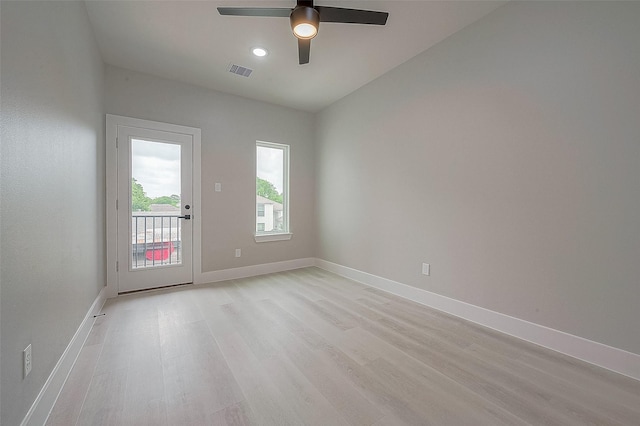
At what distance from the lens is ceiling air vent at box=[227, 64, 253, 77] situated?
3.17 meters

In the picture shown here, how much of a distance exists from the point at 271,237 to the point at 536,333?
3.46 metres

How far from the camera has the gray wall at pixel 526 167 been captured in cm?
176

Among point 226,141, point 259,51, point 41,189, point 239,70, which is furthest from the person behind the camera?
point 226,141

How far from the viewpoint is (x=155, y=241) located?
3.44m

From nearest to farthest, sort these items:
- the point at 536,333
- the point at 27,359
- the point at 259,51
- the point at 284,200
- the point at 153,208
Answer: the point at 27,359 → the point at 536,333 → the point at 259,51 → the point at 153,208 → the point at 284,200

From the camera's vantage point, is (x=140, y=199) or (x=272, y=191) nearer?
(x=140, y=199)

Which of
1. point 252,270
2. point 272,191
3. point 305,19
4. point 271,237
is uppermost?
point 305,19

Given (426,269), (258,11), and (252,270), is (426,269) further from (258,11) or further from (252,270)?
(258,11)

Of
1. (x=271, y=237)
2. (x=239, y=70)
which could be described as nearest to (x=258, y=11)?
(x=239, y=70)

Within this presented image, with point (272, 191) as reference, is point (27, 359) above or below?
below

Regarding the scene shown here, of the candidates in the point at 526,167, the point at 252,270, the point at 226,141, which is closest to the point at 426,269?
the point at 526,167

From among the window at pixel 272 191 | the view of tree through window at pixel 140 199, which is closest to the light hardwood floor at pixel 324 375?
the view of tree through window at pixel 140 199

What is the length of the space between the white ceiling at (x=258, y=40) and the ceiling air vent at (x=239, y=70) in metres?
0.06

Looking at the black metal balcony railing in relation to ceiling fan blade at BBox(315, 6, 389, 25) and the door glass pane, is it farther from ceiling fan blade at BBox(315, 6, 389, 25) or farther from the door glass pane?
ceiling fan blade at BBox(315, 6, 389, 25)
